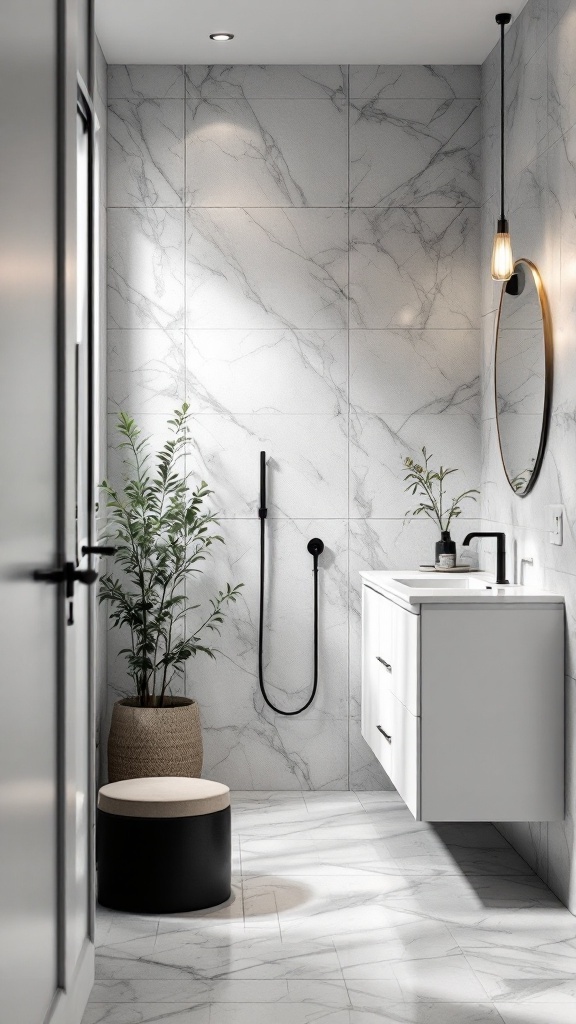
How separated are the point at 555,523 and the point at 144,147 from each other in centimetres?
232

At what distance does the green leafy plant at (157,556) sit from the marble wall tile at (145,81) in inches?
50.4

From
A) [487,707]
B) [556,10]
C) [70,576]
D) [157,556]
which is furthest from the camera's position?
[157,556]

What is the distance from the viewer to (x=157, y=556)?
4.29 meters

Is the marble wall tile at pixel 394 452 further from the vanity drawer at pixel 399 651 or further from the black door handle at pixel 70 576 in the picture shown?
the black door handle at pixel 70 576

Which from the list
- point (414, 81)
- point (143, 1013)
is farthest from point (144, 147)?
point (143, 1013)

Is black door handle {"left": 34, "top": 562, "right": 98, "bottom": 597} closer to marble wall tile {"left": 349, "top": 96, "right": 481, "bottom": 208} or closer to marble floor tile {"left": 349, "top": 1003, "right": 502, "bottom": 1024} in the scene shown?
marble floor tile {"left": 349, "top": 1003, "right": 502, "bottom": 1024}

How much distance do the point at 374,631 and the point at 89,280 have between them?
1883 mm

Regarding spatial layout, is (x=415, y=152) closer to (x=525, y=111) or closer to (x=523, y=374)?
(x=525, y=111)

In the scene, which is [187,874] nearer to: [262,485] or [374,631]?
[374,631]

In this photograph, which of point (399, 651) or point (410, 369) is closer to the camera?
point (399, 651)

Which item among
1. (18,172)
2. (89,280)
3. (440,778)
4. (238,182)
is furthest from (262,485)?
(18,172)

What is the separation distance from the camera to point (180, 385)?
4.41 m

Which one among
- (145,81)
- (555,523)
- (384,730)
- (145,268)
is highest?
(145,81)

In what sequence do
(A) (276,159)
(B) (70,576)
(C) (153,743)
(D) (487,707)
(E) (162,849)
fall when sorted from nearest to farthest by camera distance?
1. (B) (70,576)
2. (E) (162,849)
3. (D) (487,707)
4. (C) (153,743)
5. (A) (276,159)
